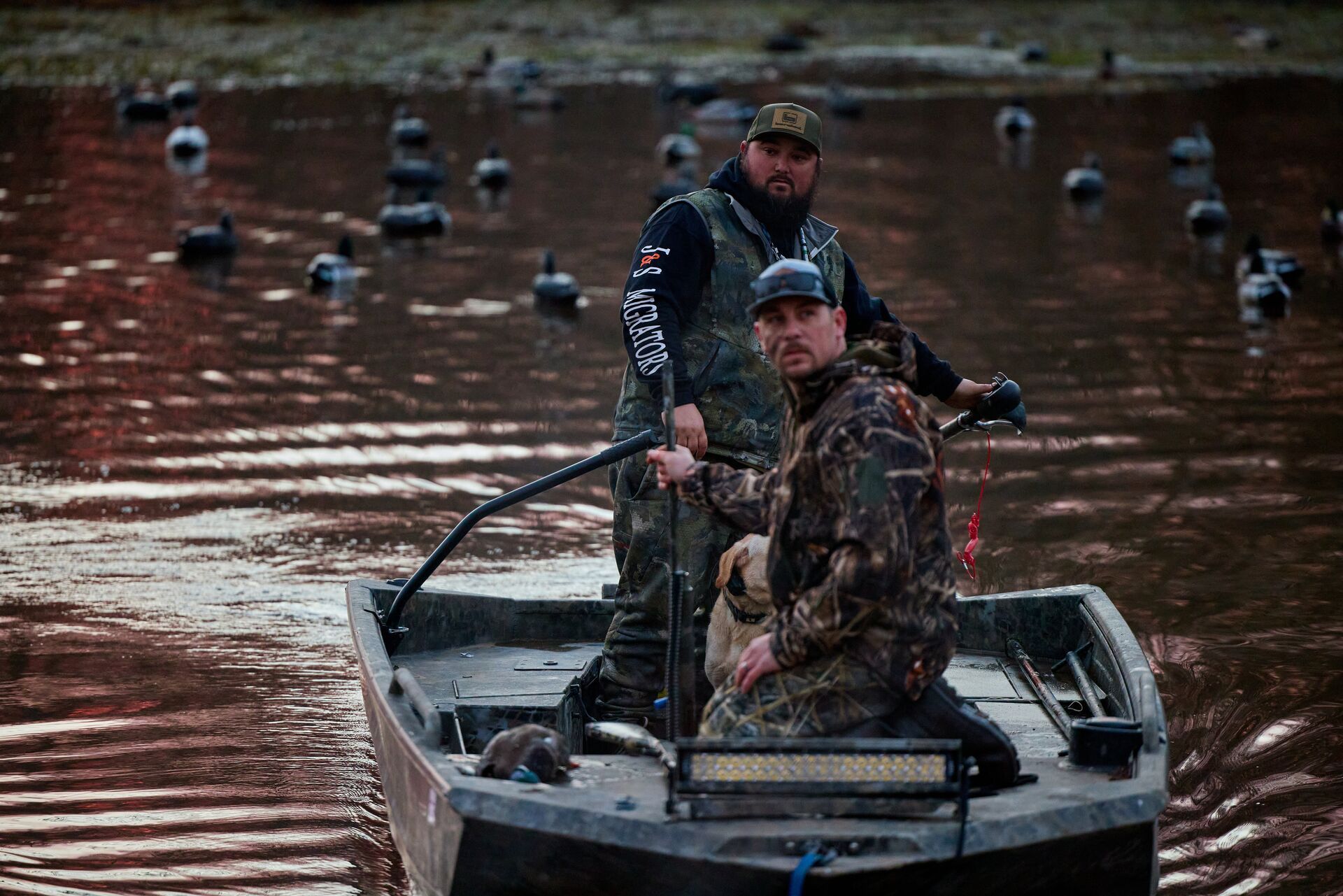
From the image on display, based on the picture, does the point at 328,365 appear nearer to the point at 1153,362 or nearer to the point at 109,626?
the point at 109,626

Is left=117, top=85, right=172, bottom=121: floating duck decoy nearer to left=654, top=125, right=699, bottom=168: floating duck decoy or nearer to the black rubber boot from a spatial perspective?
left=654, top=125, right=699, bottom=168: floating duck decoy

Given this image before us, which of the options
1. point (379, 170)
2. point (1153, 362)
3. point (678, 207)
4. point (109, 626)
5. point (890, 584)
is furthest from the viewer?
point (379, 170)

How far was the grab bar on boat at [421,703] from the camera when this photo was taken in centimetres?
557

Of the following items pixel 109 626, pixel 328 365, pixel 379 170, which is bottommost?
pixel 109 626

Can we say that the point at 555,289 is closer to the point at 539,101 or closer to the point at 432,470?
the point at 432,470

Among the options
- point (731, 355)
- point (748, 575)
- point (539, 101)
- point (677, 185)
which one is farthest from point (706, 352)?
point (539, 101)

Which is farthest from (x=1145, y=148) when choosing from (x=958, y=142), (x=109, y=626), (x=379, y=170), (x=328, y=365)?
(x=109, y=626)

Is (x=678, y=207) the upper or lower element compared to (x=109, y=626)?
upper

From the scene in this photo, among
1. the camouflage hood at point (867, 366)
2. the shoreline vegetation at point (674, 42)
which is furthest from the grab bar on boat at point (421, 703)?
the shoreline vegetation at point (674, 42)

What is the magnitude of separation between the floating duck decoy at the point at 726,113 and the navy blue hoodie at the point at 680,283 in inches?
928

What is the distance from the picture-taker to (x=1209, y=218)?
20016mm

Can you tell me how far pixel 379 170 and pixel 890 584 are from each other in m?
21.5

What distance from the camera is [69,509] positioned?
419 inches

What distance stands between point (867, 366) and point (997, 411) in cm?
190
